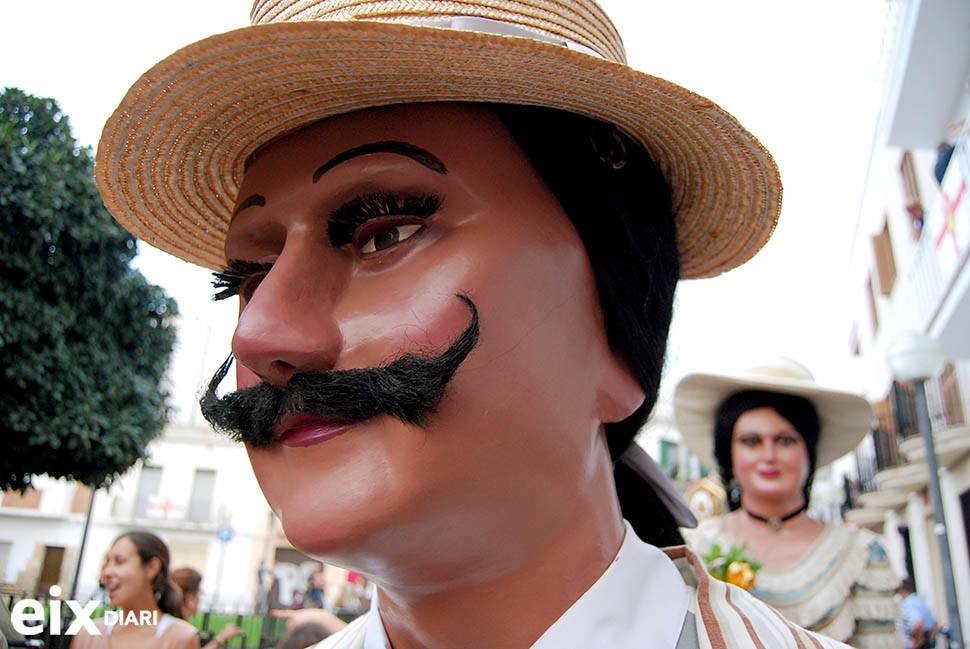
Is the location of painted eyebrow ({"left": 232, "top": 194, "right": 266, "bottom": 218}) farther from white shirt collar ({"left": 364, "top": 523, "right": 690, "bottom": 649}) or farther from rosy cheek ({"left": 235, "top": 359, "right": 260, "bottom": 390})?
white shirt collar ({"left": 364, "top": 523, "right": 690, "bottom": 649})

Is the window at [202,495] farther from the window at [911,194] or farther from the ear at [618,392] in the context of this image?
the ear at [618,392]

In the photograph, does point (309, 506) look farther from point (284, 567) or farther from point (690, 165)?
point (284, 567)

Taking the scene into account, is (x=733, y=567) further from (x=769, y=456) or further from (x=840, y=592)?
Result: (x=769, y=456)

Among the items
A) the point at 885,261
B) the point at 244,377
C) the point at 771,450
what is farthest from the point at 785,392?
the point at 885,261

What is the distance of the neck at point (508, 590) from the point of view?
1.13 m

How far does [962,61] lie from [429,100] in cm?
Answer: 943

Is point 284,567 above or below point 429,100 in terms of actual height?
below

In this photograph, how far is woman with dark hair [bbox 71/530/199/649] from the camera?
9.94 feet

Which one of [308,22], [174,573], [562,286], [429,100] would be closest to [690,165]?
[562,286]

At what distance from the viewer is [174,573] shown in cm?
445

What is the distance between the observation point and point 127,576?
3.46m

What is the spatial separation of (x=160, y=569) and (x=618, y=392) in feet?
10.1

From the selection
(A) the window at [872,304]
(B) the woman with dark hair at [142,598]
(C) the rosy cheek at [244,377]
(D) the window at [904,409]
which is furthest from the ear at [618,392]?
(A) the window at [872,304]

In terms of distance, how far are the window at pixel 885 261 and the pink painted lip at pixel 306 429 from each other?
44.3ft
